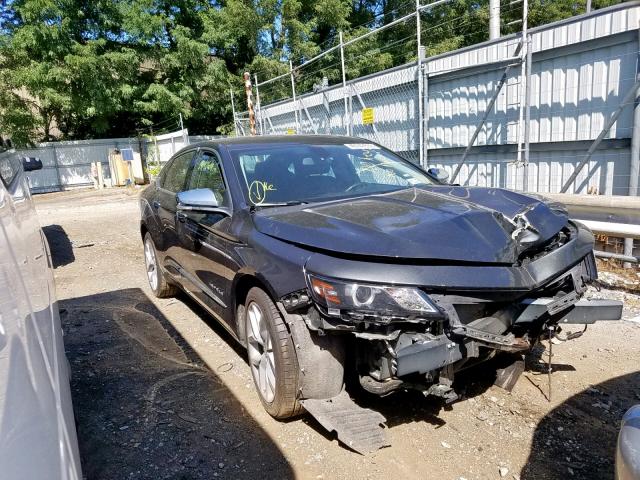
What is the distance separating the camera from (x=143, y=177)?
74.8ft

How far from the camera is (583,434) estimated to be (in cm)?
270

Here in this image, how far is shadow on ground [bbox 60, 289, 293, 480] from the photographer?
2.60 m

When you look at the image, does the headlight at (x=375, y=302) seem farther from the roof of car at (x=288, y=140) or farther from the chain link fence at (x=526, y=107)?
the chain link fence at (x=526, y=107)

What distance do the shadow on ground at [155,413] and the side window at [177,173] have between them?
4.31 feet

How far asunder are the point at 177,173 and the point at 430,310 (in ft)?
10.7

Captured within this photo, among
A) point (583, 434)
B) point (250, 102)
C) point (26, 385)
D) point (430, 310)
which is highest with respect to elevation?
point (250, 102)

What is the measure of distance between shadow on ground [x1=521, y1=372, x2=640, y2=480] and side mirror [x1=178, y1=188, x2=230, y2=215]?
7.64ft

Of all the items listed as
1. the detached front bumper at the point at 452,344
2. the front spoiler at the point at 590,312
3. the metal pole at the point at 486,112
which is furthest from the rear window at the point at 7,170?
the metal pole at the point at 486,112

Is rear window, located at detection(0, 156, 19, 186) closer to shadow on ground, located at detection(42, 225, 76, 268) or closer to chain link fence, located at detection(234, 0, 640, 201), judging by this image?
shadow on ground, located at detection(42, 225, 76, 268)

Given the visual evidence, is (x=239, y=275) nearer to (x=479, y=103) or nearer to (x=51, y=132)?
(x=479, y=103)

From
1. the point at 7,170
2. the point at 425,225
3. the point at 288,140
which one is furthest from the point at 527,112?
the point at 7,170

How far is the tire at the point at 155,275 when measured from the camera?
5145 millimetres

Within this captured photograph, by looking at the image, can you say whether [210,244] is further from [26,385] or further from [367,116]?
[367,116]

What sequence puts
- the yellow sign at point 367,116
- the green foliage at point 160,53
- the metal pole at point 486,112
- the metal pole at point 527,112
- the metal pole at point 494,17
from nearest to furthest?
the metal pole at point 527,112, the metal pole at point 486,112, the metal pole at point 494,17, the yellow sign at point 367,116, the green foliage at point 160,53
